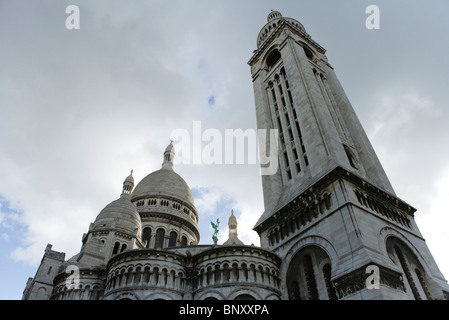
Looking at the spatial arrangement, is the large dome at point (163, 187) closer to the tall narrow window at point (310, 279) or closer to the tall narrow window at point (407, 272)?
the tall narrow window at point (310, 279)

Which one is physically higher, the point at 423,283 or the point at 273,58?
the point at 273,58

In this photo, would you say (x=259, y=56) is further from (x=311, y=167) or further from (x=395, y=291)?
(x=395, y=291)

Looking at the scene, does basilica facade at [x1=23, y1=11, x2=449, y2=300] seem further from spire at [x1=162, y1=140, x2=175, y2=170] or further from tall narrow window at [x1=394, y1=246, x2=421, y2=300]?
spire at [x1=162, y1=140, x2=175, y2=170]

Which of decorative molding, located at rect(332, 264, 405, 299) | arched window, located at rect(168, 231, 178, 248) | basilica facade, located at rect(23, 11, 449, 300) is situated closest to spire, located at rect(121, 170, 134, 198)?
arched window, located at rect(168, 231, 178, 248)

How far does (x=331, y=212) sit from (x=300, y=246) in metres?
3.69

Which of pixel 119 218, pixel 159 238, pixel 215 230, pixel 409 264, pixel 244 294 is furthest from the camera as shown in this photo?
pixel 159 238

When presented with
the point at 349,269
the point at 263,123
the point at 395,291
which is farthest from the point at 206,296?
the point at 263,123

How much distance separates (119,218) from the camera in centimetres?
3672

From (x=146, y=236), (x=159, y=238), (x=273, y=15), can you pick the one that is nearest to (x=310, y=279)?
(x=159, y=238)

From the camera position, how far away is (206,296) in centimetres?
2267

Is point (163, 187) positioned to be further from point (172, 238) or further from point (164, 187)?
point (172, 238)

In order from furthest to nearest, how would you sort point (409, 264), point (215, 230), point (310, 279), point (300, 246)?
1. point (215, 230)
2. point (300, 246)
3. point (409, 264)
4. point (310, 279)

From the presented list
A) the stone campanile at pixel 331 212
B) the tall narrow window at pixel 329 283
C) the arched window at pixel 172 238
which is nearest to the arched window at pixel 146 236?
the arched window at pixel 172 238
